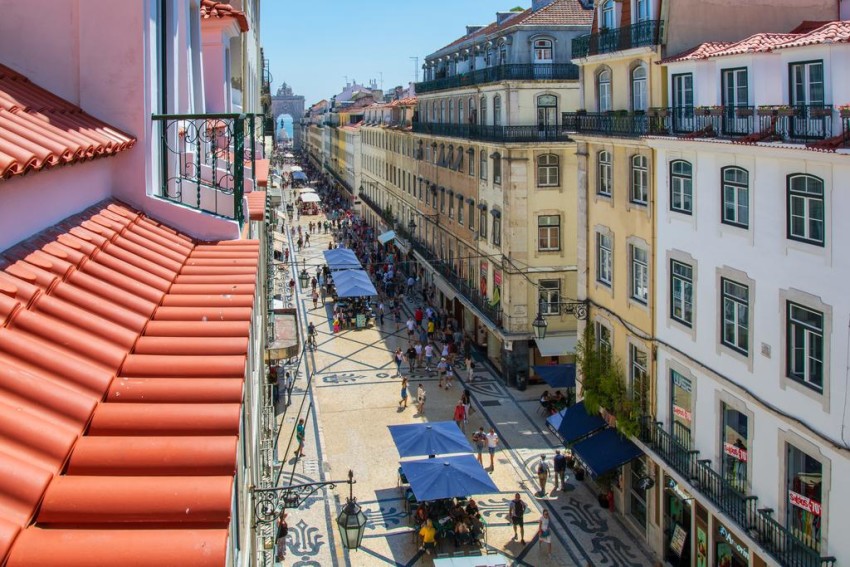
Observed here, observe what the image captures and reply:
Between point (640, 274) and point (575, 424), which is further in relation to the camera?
point (575, 424)

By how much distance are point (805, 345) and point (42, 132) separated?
1287cm

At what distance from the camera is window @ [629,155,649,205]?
21.0 m

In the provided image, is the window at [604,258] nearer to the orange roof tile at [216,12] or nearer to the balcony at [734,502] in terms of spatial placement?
the balcony at [734,502]

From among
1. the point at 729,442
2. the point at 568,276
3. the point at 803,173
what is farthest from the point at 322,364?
the point at 803,173

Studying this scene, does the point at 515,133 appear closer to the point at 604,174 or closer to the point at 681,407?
the point at 604,174

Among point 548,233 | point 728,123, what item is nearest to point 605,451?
point 728,123

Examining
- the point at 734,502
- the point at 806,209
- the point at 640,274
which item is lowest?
the point at 734,502

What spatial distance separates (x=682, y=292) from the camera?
19219 millimetres

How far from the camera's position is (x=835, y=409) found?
1366cm

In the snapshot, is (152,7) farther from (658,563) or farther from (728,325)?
(658,563)

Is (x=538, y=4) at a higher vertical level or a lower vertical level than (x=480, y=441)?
higher

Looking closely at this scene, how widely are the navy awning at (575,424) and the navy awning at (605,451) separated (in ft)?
0.84

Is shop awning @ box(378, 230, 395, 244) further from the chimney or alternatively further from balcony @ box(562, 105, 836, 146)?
balcony @ box(562, 105, 836, 146)

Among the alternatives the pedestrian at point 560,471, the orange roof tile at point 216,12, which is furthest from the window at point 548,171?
the orange roof tile at point 216,12
